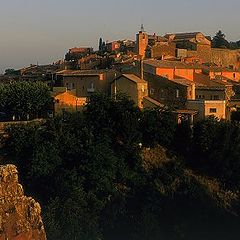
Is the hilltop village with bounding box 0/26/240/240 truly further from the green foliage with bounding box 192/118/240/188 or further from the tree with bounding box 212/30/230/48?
the tree with bounding box 212/30/230/48

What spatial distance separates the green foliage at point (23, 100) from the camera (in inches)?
1107

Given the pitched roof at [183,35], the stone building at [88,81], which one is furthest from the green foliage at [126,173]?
the pitched roof at [183,35]

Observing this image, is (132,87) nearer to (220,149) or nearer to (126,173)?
(220,149)

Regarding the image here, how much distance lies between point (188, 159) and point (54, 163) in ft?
23.3

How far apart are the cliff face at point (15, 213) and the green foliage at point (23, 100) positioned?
62.6 feet

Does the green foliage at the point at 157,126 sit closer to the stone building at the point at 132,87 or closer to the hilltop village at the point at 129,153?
the hilltop village at the point at 129,153

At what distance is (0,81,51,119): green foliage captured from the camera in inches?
1107

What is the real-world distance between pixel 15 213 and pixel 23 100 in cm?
1986

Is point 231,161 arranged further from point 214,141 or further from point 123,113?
point 123,113

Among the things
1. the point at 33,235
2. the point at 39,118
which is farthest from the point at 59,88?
the point at 33,235

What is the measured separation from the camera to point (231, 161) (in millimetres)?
25172

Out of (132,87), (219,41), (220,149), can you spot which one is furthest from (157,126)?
(219,41)

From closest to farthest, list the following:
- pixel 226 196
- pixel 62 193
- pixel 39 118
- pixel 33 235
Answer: pixel 33 235, pixel 62 193, pixel 226 196, pixel 39 118

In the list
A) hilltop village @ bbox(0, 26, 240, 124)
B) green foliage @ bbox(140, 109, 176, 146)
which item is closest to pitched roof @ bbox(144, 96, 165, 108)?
hilltop village @ bbox(0, 26, 240, 124)
